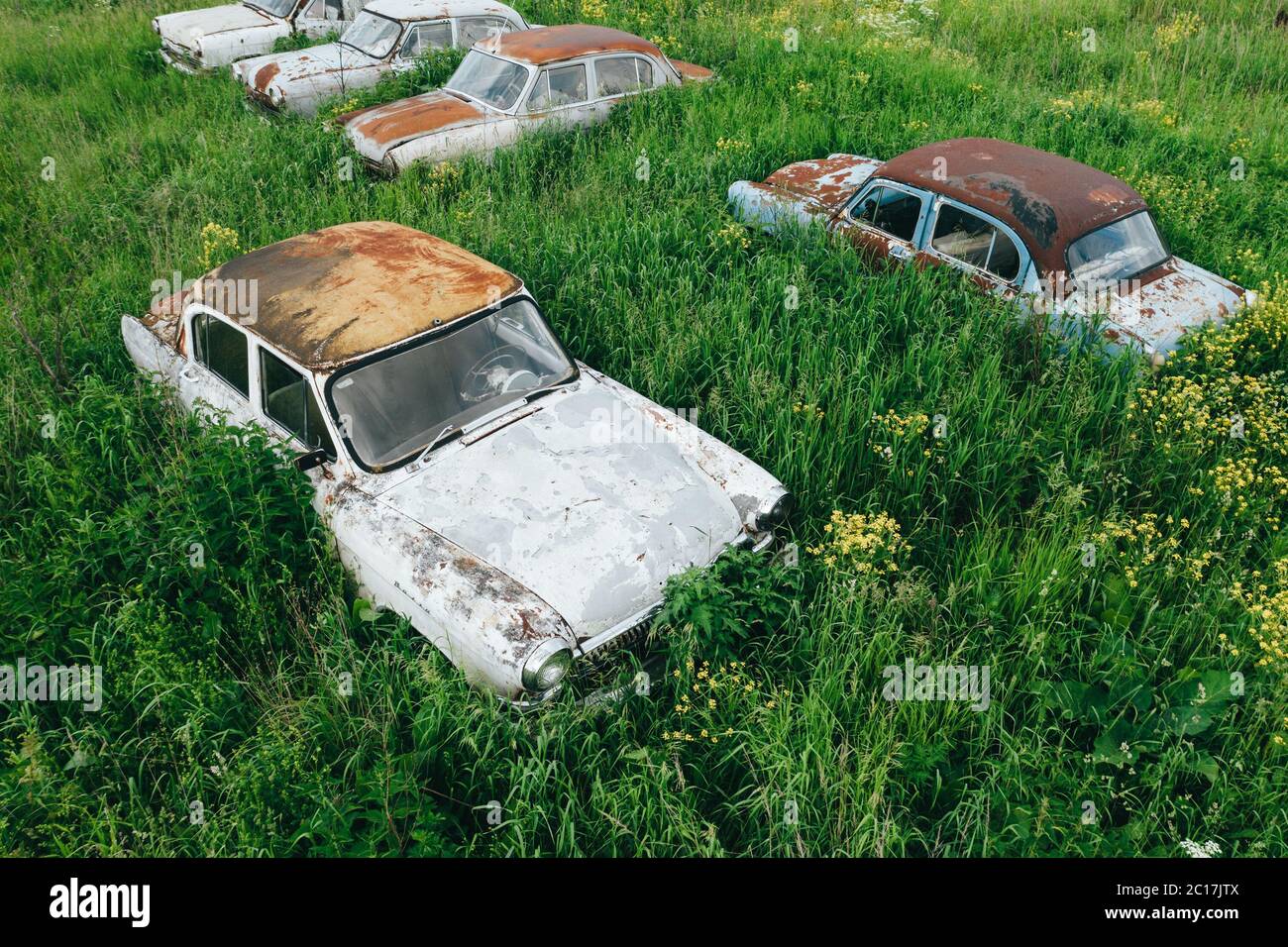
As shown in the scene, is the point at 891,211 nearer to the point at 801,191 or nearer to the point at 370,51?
the point at 801,191

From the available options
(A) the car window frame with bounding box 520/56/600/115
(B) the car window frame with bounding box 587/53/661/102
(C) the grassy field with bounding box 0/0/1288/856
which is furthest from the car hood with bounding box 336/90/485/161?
(B) the car window frame with bounding box 587/53/661/102

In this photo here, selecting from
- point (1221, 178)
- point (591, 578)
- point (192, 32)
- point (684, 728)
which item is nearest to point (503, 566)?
point (591, 578)

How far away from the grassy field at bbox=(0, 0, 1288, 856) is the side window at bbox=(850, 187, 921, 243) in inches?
15.2

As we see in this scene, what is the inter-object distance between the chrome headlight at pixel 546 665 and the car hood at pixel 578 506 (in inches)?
6.1

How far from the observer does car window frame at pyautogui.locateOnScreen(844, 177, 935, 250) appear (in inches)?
234

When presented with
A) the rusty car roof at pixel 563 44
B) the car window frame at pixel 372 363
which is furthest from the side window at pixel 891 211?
the rusty car roof at pixel 563 44

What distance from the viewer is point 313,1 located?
11023mm

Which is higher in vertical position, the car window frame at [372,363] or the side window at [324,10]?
the side window at [324,10]

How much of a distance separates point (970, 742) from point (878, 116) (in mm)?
7255

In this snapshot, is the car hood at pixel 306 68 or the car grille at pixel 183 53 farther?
the car grille at pixel 183 53

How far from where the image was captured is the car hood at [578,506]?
147 inches

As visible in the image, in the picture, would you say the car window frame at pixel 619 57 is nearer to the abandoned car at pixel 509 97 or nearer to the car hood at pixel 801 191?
Answer: the abandoned car at pixel 509 97

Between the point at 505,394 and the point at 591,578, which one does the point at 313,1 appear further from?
the point at 591,578

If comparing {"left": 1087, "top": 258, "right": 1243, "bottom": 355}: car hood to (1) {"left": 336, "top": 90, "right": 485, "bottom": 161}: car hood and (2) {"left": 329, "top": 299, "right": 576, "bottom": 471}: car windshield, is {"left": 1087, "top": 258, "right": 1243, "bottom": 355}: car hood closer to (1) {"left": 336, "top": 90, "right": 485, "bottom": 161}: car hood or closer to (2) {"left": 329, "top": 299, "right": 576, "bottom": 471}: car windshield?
(2) {"left": 329, "top": 299, "right": 576, "bottom": 471}: car windshield
